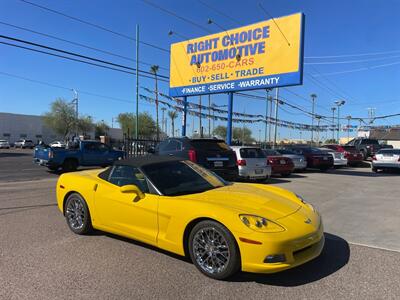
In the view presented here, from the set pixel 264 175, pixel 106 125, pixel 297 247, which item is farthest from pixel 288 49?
pixel 106 125

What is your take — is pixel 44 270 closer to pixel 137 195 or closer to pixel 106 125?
pixel 137 195

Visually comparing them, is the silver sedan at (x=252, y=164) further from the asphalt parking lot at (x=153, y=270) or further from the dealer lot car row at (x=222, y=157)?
the asphalt parking lot at (x=153, y=270)

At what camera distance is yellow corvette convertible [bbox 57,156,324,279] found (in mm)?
3830

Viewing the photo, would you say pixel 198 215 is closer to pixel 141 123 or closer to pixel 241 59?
pixel 241 59

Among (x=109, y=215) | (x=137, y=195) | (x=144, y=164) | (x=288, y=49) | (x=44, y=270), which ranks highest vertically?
(x=288, y=49)

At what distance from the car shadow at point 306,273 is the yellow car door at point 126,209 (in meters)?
1.32

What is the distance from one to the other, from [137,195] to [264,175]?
9.36 m

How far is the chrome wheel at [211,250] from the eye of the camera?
4.00m

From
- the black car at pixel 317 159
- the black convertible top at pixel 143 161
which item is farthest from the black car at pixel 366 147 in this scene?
the black convertible top at pixel 143 161

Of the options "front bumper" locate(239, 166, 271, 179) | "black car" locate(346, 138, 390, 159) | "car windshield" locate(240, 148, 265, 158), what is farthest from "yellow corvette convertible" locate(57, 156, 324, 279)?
"black car" locate(346, 138, 390, 159)

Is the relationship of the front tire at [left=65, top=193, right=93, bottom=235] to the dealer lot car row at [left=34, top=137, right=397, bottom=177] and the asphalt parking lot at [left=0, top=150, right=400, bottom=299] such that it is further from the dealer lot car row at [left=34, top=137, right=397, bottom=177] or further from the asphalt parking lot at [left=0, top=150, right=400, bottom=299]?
the dealer lot car row at [left=34, top=137, right=397, bottom=177]

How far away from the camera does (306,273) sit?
416 cm

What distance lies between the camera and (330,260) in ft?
15.1

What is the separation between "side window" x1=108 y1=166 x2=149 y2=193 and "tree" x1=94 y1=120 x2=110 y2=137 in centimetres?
9471
